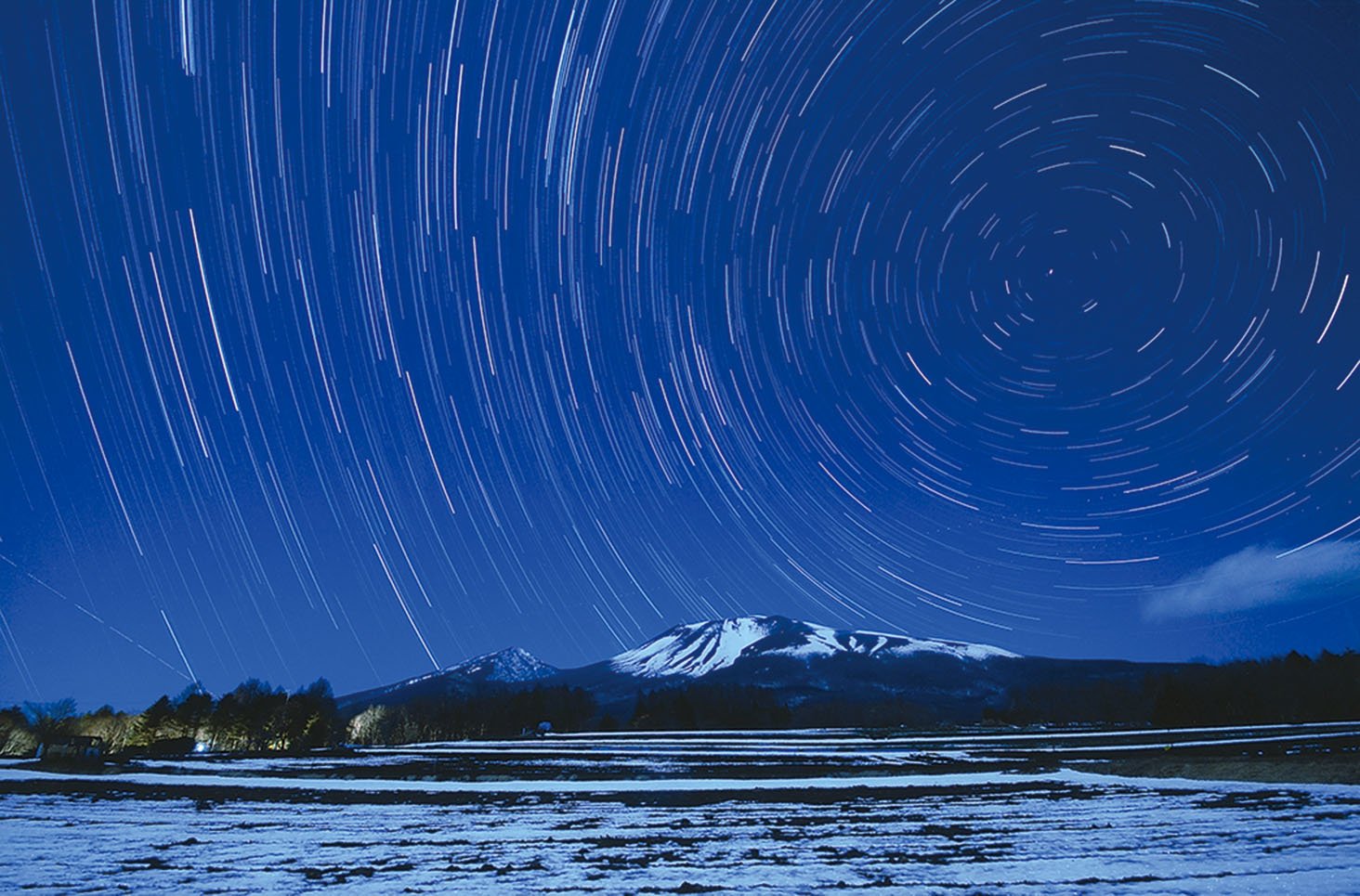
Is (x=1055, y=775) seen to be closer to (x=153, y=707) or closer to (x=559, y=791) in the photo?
(x=559, y=791)

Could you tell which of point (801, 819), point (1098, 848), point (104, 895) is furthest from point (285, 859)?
point (1098, 848)

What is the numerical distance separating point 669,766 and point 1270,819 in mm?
32499

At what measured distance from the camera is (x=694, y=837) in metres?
16.0

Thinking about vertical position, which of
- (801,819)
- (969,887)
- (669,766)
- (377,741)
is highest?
(969,887)

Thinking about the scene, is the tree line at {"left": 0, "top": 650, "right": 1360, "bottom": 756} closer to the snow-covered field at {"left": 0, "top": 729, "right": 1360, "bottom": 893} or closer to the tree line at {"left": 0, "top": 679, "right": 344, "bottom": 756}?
the tree line at {"left": 0, "top": 679, "right": 344, "bottom": 756}

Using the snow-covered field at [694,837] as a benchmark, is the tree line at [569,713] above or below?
below

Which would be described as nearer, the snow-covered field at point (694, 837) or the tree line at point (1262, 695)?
the snow-covered field at point (694, 837)

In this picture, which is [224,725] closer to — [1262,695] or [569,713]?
[569,713]

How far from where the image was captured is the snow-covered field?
11039mm

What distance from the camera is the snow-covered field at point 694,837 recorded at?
1104cm

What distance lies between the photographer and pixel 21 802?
74.6ft

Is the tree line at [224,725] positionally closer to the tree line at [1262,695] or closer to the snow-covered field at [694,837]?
the snow-covered field at [694,837]

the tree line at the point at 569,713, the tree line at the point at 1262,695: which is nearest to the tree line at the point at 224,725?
the tree line at the point at 569,713

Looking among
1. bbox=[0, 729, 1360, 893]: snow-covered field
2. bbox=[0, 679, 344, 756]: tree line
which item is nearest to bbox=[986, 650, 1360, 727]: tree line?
bbox=[0, 729, 1360, 893]: snow-covered field
